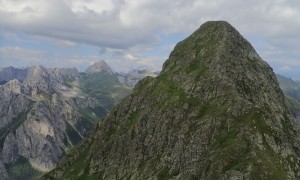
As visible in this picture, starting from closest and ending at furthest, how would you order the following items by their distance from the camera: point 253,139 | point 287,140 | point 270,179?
point 270,179, point 253,139, point 287,140

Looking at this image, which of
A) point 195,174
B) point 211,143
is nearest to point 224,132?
point 211,143

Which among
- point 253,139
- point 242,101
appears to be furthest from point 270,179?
point 242,101

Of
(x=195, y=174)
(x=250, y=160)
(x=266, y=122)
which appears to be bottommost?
(x=195, y=174)

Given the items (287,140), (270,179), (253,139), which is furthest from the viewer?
(287,140)

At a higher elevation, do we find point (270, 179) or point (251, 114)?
point (251, 114)

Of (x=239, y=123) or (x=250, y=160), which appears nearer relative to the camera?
(x=250, y=160)

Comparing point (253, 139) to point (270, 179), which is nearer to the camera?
point (270, 179)

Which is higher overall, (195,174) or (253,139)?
(253,139)

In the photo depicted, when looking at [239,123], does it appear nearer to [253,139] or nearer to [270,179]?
[253,139]

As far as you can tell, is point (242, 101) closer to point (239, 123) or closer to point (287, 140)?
point (239, 123)
